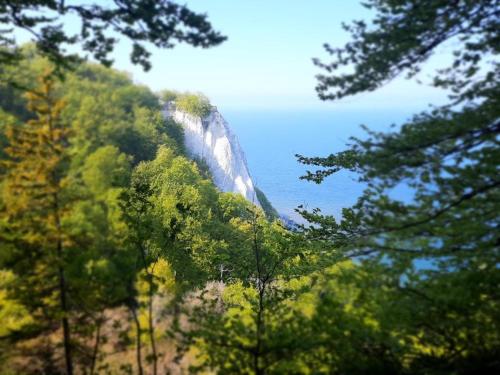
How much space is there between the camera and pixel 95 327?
247 inches

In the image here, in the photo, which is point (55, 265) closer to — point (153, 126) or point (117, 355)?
point (117, 355)

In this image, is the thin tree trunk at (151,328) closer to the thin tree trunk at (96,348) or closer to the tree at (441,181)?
the thin tree trunk at (96,348)

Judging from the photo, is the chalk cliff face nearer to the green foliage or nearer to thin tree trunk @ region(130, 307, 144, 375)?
the green foliage

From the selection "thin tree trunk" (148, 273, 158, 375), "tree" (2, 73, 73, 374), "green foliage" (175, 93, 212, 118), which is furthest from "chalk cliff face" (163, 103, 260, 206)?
"thin tree trunk" (148, 273, 158, 375)

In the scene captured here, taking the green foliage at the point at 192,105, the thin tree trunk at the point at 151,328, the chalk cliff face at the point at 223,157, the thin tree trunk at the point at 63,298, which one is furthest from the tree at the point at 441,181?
the chalk cliff face at the point at 223,157

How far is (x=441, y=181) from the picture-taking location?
237 inches

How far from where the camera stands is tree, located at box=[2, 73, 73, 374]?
6016mm

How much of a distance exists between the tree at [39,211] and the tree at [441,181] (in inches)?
173

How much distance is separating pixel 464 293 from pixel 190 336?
3640 mm

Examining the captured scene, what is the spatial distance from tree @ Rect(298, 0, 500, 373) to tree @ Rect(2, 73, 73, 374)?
173 inches

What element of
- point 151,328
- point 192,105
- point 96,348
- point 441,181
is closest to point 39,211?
point 96,348

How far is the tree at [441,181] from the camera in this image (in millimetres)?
5523

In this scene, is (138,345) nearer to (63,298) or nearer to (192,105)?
(63,298)

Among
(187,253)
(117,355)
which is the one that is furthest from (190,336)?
(187,253)
